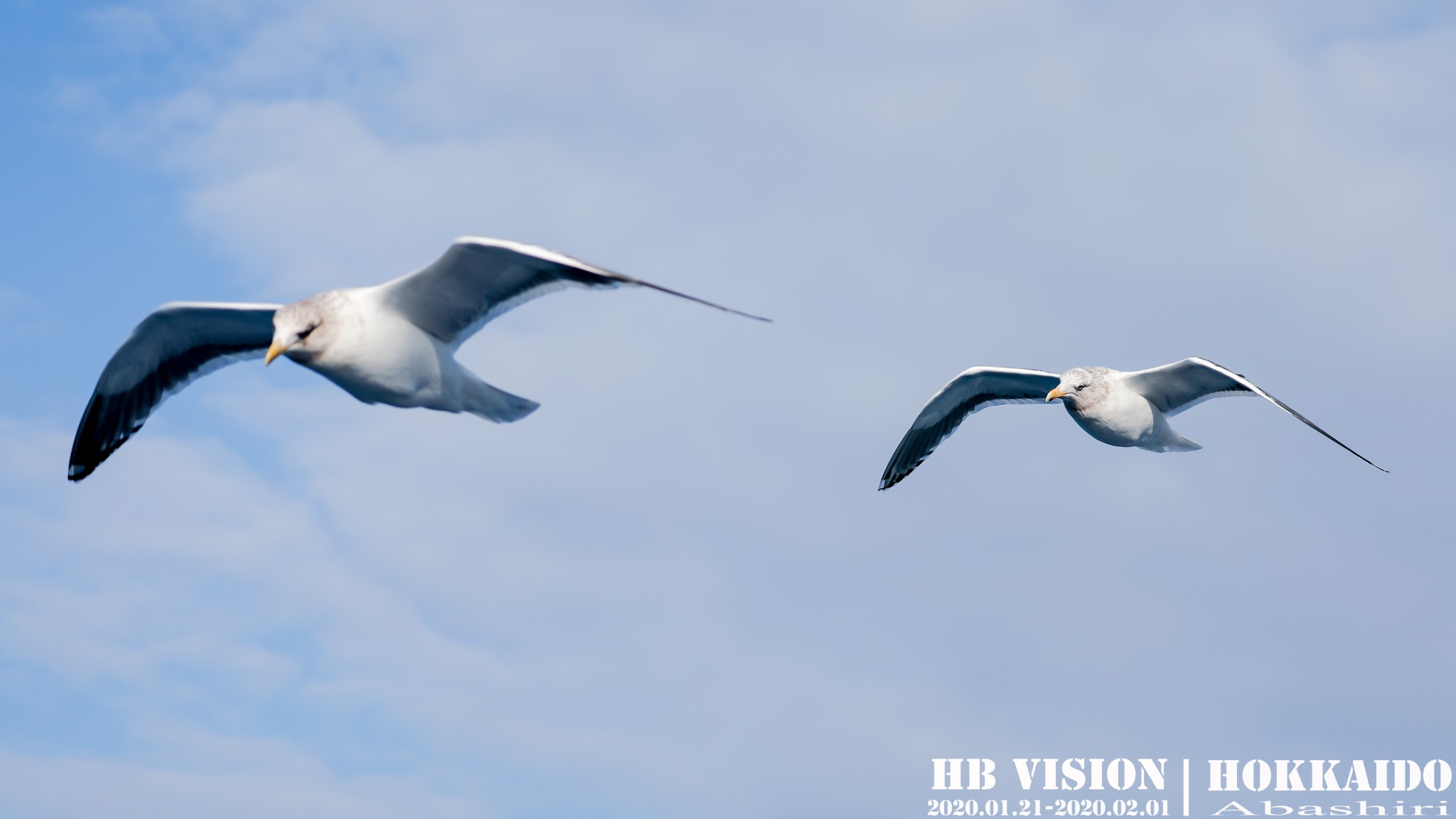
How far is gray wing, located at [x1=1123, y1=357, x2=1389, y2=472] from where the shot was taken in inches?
637

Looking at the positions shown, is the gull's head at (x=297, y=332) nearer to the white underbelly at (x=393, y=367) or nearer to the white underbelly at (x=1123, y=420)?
the white underbelly at (x=393, y=367)

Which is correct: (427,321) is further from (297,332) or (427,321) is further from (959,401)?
(959,401)

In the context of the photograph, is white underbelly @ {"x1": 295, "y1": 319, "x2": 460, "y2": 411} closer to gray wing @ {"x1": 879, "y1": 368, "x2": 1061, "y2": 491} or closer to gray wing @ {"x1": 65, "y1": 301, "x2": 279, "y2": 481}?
gray wing @ {"x1": 65, "y1": 301, "x2": 279, "y2": 481}

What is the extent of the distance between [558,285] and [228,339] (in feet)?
16.7

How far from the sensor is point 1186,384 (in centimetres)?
1708

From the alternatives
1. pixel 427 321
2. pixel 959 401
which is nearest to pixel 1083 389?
pixel 959 401

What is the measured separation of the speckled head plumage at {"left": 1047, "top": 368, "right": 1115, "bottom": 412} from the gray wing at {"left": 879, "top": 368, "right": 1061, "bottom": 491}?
66 cm

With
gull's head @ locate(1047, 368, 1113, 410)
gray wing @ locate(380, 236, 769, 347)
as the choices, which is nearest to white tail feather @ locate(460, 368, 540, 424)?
gray wing @ locate(380, 236, 769, 347)

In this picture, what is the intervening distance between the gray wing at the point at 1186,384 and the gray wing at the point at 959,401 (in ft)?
3.89

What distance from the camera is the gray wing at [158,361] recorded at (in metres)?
14.7

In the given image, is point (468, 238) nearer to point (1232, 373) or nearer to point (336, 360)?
point (336, 360)

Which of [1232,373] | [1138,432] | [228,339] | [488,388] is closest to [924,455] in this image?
[1138,432]

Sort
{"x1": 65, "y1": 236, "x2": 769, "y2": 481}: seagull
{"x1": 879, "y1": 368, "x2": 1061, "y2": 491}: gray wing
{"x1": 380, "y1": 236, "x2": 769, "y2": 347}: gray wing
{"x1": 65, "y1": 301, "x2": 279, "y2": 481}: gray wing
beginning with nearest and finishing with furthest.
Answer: {"x1": 380, "y1": 236, "x2": 769, "y2": 347}: gray wing < {"x1": 65, "y1": 236, "x2": 769, "y2": 481}: seagull < {"x1": 65, "y1": 301, "x2": 279, "y2": 481}: gray wing < {"x1": 879, "y1": 368, "x2": 1061, "y2": 491}: gray wing

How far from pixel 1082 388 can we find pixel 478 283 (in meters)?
8.35
